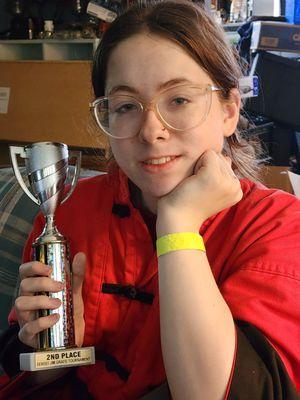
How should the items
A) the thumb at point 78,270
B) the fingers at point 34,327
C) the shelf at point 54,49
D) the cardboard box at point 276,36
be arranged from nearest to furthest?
the fingers at point 34,327, the thumb at point 78,270, the cardboard box at point 276,36, the shelf at point 54,49

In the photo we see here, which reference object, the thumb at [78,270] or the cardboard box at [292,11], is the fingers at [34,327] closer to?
the thumb at [78,270]

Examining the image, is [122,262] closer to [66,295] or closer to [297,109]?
[66,295]

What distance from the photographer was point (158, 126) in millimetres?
780

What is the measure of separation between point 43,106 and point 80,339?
197 centimetres

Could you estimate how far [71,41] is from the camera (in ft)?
9.32

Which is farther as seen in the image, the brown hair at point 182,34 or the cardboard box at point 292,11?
the cardboard box at point 292,11

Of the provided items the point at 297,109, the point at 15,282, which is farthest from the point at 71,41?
the point at 15,282

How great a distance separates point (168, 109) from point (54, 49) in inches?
95.8

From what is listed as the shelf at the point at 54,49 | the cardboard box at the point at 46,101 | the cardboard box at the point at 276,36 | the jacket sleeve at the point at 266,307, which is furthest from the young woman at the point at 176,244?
the shelf at the point at 54,49

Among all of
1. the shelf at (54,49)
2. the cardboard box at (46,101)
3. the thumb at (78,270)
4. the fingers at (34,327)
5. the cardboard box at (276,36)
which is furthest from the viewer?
the shelf at (54,49)

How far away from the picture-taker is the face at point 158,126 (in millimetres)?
791

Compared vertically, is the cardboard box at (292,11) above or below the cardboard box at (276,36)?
above

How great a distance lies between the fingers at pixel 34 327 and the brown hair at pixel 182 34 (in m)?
0.46

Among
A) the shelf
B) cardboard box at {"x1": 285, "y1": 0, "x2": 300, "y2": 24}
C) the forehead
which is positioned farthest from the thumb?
the shelf
